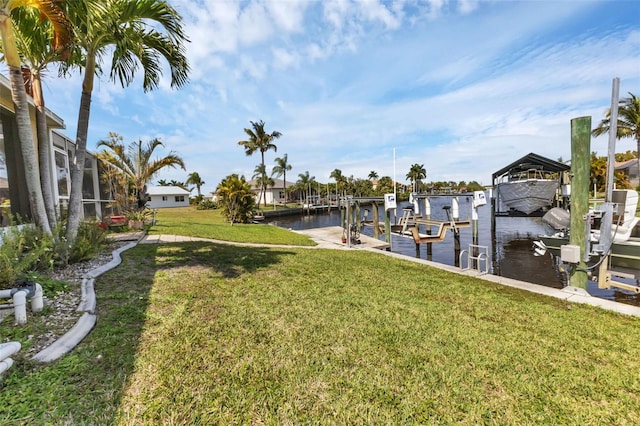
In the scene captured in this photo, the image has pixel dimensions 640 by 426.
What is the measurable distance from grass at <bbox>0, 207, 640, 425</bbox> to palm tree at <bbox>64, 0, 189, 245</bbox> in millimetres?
2756

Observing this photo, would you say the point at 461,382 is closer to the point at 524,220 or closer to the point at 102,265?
the point at 102,265

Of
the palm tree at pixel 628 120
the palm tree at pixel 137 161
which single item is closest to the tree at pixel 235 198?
the palm tree at pixel 137 161

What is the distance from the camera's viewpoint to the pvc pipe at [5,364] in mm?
2173

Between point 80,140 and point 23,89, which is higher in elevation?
point 23,89

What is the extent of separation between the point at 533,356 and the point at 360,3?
10.3 meters

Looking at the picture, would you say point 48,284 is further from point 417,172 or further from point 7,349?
point 417,172

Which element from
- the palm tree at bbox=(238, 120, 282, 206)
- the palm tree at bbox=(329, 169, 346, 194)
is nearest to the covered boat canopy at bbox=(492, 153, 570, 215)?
the palm tree at bbox=(238, 120, 282, 206)

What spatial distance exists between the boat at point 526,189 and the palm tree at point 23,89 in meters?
17.3

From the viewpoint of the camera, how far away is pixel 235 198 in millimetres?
21719

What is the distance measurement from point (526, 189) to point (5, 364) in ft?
57.5

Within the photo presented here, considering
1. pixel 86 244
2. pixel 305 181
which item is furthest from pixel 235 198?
pixel 305 181

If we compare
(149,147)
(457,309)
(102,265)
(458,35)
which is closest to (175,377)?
(457,309)

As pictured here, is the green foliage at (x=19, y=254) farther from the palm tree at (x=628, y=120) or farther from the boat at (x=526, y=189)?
the palm tree at (x=628, y=120)

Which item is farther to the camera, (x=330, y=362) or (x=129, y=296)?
(x=129, y=296)
